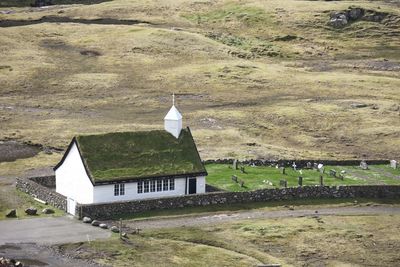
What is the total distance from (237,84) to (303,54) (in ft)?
99.6

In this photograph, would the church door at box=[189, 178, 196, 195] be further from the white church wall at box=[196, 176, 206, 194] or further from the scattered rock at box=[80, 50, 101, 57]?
the scattered rock at box=[80, 50, 101, 57]

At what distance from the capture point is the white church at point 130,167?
7988 cm

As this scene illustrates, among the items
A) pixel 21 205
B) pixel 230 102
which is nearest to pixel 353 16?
pixel 230 102

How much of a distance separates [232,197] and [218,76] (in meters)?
64.4

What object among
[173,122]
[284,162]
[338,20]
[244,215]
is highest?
[173,122]

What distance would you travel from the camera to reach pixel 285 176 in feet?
301

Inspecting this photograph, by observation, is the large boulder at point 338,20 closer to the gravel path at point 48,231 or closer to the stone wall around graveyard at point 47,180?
the stone wall around graveyard at point 47,180

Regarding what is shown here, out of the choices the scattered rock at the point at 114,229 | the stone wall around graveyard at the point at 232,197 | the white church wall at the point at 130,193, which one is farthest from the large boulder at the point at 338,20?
the scattered rock at the point at 114,229

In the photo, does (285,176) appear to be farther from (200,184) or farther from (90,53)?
(90,53)

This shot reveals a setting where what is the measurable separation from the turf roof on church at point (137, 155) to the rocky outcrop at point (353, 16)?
104 m

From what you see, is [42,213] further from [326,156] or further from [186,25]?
[186,25]

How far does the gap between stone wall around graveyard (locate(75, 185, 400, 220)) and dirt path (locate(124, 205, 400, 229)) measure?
6.76 feet

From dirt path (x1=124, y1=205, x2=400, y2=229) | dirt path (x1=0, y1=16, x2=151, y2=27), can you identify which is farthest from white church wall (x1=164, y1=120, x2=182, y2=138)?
dirt path (x1=0, y1=16, x2=151, y2=27)

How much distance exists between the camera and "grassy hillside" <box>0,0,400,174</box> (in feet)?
385
